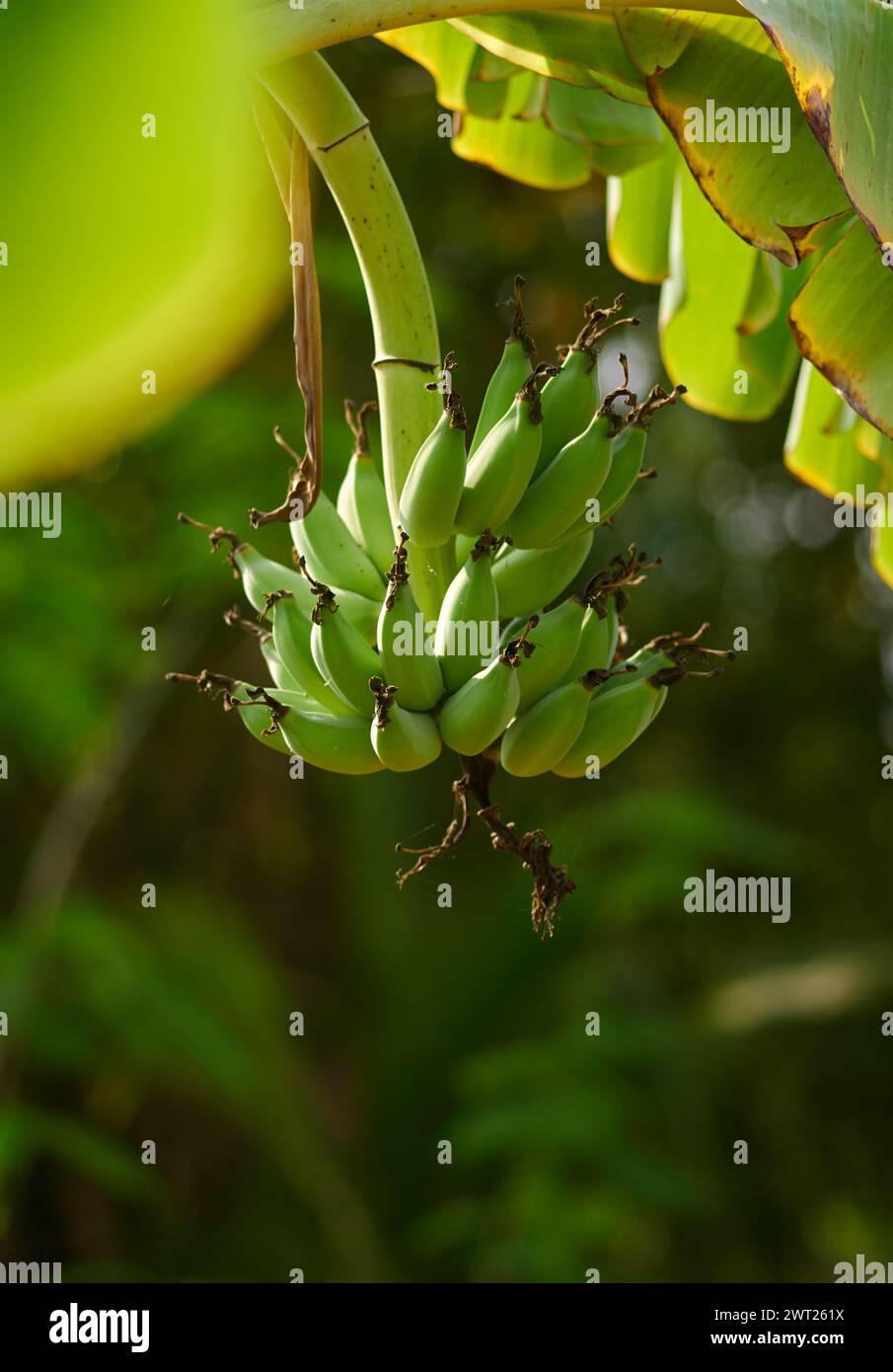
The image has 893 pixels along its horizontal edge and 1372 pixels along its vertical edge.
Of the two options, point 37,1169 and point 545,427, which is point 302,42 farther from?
point 37,1169

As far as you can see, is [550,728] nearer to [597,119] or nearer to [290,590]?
[290,590]

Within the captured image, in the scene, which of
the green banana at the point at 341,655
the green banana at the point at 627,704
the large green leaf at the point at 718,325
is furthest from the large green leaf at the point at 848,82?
the large green leaf at the point at 718,325

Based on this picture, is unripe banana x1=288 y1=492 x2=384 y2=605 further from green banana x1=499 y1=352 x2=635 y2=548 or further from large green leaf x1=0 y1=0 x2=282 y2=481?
large green leaf x1=0 y1=0 x2=282 y2=481

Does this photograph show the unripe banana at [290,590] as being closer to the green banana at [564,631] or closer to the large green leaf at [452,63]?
the green banana at [564,631]

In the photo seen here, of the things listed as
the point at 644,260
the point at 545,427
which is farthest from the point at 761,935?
the point at 545,427

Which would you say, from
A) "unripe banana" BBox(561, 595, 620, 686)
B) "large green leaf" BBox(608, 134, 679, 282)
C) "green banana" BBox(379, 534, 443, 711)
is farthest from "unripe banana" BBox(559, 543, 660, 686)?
"large green leaf" BBox(608, 134, 679, 282)

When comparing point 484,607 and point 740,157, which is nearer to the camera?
point 484,607

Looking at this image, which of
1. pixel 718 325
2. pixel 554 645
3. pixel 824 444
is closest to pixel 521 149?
pixel 718 325
